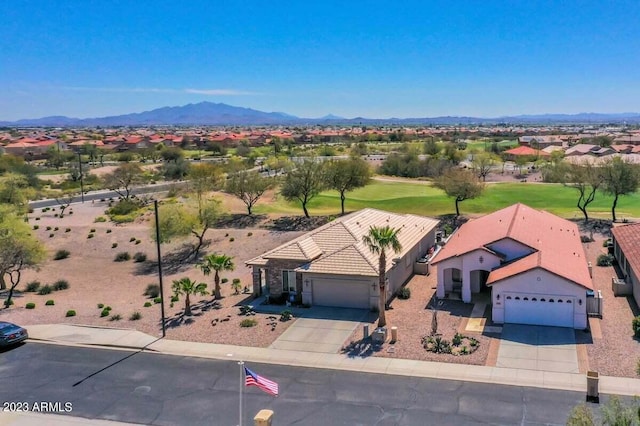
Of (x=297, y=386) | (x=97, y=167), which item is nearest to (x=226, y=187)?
(x=297, y=386)

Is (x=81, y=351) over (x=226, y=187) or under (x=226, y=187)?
under

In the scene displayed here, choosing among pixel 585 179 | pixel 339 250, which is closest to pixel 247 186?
pixel 339 250

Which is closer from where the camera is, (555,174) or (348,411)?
(348,411)

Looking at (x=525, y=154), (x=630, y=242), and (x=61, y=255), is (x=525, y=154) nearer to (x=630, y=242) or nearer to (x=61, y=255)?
(x=630, y=242)

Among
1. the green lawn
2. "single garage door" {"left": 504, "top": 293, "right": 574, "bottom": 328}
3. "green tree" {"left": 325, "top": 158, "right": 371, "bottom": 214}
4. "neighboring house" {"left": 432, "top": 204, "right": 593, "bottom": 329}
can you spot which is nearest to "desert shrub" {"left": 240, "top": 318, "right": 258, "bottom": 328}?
"neighboring house" {"left": 432, "top": 204, "right": 593, "bottom": 329}

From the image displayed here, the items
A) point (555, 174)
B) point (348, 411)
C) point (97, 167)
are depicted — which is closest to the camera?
point (348, 411)

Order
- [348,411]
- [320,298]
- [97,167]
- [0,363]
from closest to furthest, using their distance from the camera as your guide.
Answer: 1. [348,411]
2. [0,363]
3. [320,298]
4. [97,167]

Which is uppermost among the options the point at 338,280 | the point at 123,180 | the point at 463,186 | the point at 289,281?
the point at 463,186

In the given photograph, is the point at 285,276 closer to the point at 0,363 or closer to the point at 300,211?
the point at 0,363
